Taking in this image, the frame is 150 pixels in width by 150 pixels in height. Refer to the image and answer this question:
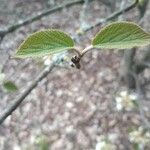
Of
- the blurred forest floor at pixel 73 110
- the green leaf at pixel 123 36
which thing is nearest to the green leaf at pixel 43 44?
the green leaf at pixel 123 36

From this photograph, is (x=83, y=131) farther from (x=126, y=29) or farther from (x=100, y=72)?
(x=126, y=29)

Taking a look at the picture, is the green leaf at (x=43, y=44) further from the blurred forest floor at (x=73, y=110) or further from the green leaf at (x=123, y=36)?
the blurred forest floor at (x=73, y=110)

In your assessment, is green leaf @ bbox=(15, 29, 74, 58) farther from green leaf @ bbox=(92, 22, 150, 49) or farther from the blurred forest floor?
the blurred forest floor

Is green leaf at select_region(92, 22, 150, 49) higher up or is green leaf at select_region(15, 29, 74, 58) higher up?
green leaf at select_region(15, 29, 74, 58)

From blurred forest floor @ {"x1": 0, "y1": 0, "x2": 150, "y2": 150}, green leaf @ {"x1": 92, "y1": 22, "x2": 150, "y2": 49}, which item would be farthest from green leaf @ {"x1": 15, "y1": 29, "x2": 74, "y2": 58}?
blurred forest floor @ {"x1": 0, "y1": 0, "x2": 150, "y2": 150}

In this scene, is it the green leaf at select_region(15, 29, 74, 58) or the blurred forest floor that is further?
the blurred forest floor

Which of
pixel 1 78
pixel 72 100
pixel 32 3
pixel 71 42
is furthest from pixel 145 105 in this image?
pixel 71 42

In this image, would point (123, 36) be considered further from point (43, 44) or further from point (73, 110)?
point (73, 110)
